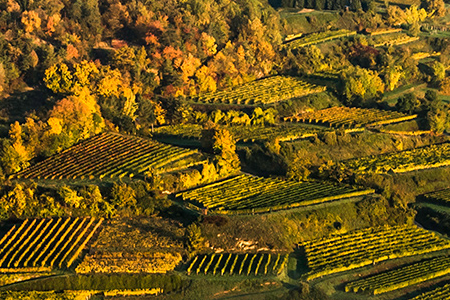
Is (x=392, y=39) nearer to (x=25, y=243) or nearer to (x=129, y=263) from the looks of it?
(x=129, y=263)

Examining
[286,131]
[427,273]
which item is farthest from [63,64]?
[427,273]

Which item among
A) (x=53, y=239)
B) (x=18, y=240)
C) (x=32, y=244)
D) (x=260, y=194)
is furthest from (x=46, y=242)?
(x=260, y=194)

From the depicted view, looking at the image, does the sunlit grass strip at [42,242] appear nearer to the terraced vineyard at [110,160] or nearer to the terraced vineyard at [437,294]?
the terraced vineyard at [110,160]

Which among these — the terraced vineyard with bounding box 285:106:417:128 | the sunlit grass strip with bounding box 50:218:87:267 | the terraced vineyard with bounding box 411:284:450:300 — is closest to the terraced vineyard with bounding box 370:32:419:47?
the terraced vineyard with bounding box 285:106:417:128

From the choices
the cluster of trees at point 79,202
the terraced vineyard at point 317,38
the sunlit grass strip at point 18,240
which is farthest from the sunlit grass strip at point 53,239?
the terraced vineyard at point 317,38

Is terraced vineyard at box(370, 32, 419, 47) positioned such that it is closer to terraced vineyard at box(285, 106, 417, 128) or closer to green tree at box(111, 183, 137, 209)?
terraced vineyard at box(285, 106, 417, 128)
